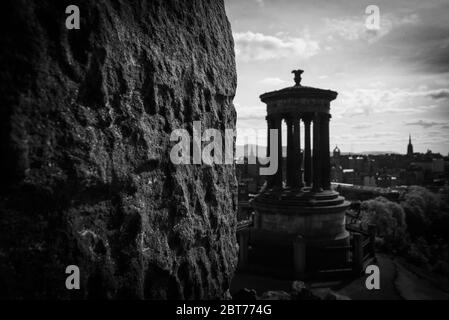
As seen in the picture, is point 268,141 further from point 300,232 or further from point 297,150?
point 300,232

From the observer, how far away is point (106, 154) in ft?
6.41

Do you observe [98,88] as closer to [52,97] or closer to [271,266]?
[52,97]

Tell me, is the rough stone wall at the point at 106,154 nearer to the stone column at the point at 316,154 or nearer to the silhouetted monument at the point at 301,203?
the silhouetted monument at the point at 301,203

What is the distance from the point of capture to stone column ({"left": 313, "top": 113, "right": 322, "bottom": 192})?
51.8 feet

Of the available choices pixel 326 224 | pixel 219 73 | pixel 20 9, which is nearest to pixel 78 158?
pixel 20 9

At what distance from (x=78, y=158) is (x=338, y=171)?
77804 millimetres

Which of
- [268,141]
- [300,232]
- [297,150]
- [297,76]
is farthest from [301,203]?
[297,76]

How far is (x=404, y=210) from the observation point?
32.4 m

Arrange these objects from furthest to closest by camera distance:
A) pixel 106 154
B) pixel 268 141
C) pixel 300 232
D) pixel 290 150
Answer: pixel 268 141 < pixel 290 150 < pixel 300 232 < pixel 106 154

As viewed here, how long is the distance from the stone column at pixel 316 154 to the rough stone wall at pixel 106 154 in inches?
532

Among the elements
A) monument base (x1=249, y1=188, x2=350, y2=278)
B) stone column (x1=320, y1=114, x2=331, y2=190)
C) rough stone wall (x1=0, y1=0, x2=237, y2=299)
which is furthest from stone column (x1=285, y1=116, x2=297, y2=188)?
rough stone wall (x1=0, y1=0, x2=237, y2=299)

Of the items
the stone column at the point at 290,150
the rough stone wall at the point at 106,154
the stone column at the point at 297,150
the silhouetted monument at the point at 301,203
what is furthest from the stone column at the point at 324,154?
the rough stone wall at the point at 106,154

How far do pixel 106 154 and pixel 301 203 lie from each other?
543 inches

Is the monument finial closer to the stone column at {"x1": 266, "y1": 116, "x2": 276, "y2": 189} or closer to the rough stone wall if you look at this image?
the stone column at {"x1": 266, "y1": 116, "x2": 276, "y2": 189}
